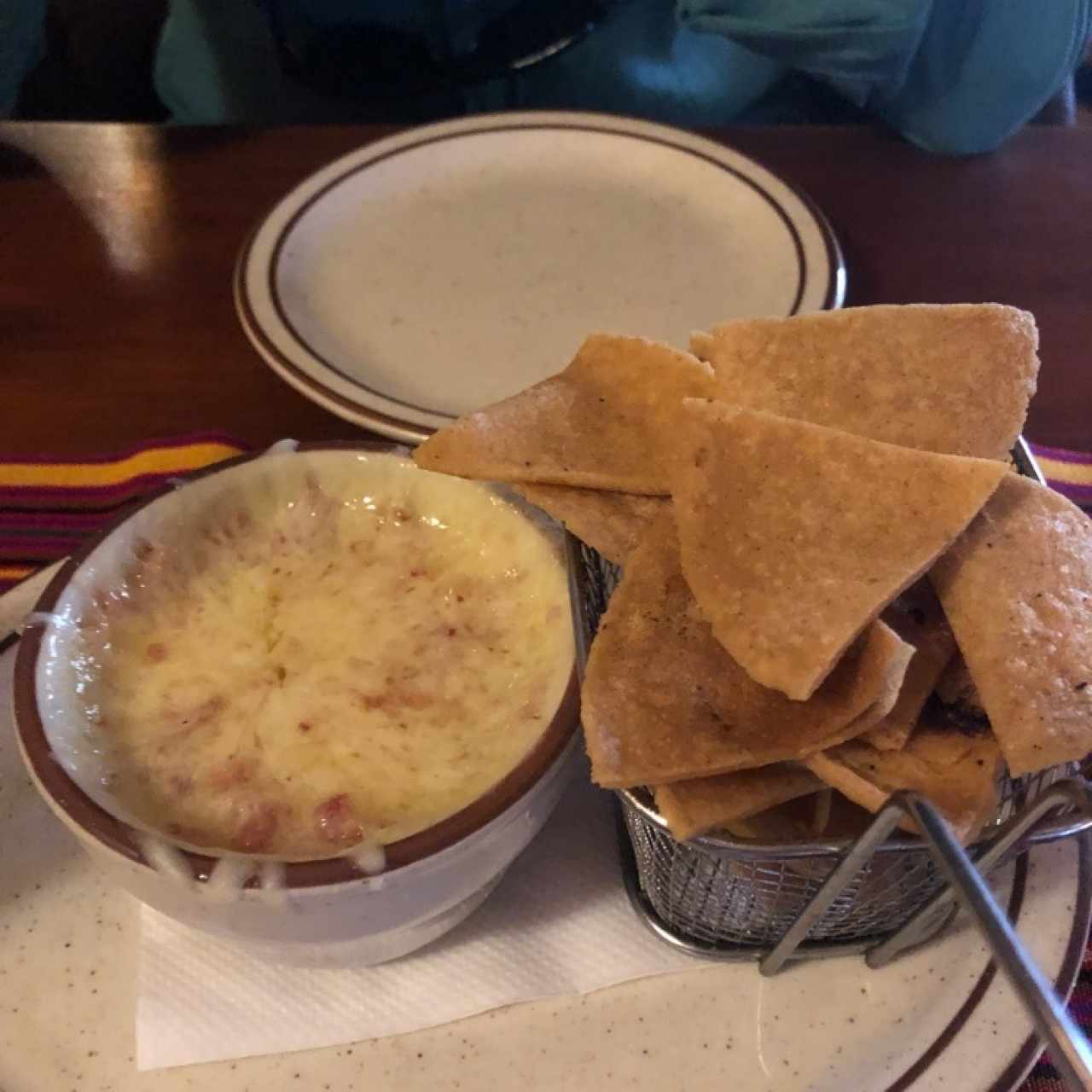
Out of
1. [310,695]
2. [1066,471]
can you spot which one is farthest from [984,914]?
[1066,471]

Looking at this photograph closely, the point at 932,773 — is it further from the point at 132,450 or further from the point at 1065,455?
the point at 132,450

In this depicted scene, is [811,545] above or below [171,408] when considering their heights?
above

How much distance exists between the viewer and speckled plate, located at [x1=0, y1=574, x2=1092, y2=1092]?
599mm

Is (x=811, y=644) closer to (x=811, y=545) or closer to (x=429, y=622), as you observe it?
(x=811, y=545)

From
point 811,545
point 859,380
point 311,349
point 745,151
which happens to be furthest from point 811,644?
point 745,151

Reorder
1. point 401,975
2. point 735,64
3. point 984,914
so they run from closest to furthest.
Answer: point 984,914 < point 401,975 < point 735,64

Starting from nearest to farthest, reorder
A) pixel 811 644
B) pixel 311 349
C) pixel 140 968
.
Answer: pixel 811 644 → pixel 140 968 → pixel 311 349

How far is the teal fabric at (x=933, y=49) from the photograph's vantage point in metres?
1.35

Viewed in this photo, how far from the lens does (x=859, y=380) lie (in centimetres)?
65

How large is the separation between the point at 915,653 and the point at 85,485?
2.31 ft

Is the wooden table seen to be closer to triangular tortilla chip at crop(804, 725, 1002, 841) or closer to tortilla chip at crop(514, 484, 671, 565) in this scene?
tortilla chip at crop(514, 484, 671, 565)

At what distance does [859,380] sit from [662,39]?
44.1 inches

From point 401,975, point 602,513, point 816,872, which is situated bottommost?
point 401,975

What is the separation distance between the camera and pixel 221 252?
1194mm
